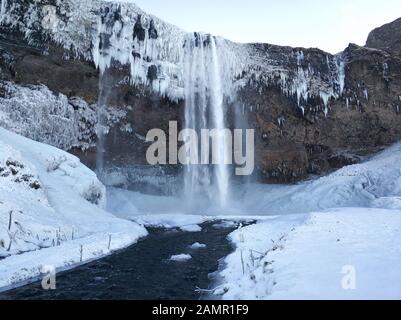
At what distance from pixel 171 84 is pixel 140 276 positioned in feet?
90.2

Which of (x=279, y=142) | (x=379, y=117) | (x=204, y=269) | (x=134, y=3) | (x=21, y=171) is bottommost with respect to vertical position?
(x=204, y=269)

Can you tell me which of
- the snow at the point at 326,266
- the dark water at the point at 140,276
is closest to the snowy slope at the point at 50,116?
the dark water at the point at 140,276

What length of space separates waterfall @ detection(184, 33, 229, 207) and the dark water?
2210cm

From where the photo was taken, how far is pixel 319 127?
42406 mm

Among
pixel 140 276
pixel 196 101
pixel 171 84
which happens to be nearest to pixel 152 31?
pixel 171 84

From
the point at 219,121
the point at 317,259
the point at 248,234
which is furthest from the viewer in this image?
the point at 219,121

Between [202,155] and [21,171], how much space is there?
78.3 ft

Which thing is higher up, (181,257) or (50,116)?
(50,116)

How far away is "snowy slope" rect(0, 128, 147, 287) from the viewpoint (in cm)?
1318

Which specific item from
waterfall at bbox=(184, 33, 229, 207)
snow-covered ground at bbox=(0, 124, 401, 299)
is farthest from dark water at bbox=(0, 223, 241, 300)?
waterfall at bbox=(184, 33, 229, 207)

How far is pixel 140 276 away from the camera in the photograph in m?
12.2

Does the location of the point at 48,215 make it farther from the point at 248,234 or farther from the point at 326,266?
the point at 326,266

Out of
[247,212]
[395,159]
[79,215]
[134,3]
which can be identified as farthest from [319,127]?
[79,215]
